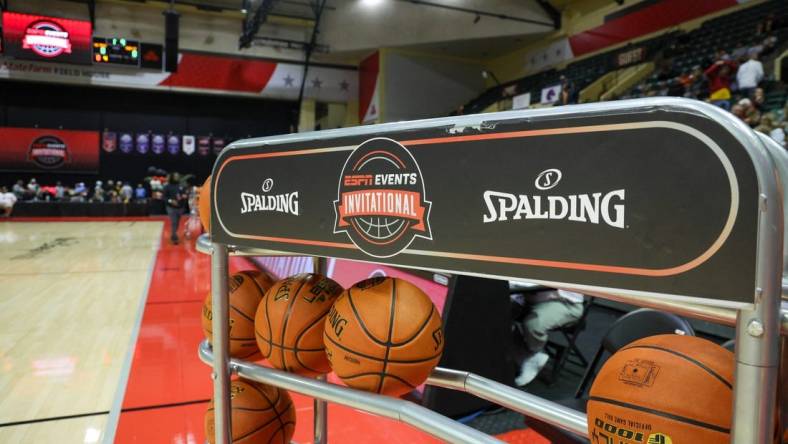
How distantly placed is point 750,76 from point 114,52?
1325 centimetres

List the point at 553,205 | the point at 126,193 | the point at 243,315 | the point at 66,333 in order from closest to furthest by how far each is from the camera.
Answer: the point at 553,205 → the point at 243,315 → the point at 66,333 → the point at 126,193

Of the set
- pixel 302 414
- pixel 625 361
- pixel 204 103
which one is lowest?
pixel 302 414

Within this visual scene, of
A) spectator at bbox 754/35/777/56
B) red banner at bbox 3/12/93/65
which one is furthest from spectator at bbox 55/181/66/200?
spectator at bbox 754/35/777/56

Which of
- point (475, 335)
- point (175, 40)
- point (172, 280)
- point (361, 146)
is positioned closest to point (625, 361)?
point (361, 146)

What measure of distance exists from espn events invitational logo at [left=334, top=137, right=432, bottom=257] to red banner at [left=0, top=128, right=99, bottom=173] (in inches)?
657

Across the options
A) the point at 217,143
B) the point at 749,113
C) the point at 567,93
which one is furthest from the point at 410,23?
the point at 749,113

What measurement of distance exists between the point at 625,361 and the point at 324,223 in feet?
1.79

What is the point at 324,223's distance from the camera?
0.94m

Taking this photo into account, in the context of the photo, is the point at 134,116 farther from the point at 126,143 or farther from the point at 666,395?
the point at 666,395

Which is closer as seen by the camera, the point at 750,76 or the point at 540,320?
the point at 540,320

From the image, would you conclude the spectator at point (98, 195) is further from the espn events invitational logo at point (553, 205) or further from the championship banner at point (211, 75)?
the espn events invitational logo at point (553, 205)

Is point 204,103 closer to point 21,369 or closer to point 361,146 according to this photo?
point 21,369

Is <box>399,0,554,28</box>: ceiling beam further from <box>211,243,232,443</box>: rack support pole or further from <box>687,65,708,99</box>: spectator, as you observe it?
<box>211,243,232,443</box>: rack support pole

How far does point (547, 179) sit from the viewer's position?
25.1 inches
